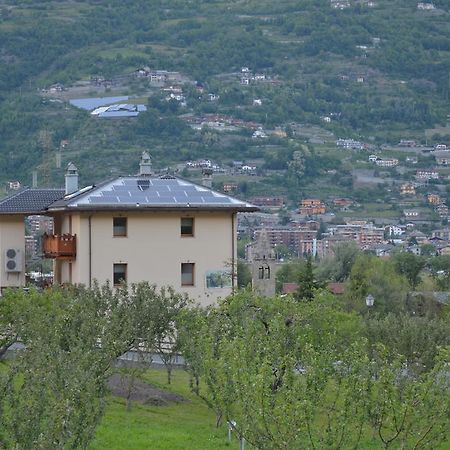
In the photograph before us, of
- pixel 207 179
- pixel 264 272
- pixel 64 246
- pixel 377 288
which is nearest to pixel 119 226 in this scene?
pixel 64 246

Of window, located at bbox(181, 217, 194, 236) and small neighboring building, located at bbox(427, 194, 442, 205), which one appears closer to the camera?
window, located at bbox(181, 217, 194, 236)

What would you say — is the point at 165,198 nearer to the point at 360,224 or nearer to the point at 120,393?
the point at 120,393

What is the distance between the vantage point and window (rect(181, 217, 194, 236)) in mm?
54438

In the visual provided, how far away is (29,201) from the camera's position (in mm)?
58562

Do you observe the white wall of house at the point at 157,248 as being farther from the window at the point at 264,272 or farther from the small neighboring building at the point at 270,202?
the small neighboring building at the point at 270,202

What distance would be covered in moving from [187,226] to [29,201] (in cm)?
694

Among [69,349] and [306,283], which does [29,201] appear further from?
[69,349]

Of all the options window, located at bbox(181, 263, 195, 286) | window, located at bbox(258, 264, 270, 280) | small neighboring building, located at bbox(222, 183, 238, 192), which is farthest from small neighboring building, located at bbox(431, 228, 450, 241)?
window, located at bbox(181, 263, 195, 286)

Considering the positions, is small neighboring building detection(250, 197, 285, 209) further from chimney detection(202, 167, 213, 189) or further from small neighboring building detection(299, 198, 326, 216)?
chimney detection(202, 167, 213, 189)

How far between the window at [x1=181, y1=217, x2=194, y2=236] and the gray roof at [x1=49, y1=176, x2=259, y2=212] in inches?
25.1

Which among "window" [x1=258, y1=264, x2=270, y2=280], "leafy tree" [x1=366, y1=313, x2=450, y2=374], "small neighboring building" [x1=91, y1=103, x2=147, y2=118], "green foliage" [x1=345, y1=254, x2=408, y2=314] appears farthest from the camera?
"small neighboring building" [x1=91, y1=103, x2=147, y2=118]

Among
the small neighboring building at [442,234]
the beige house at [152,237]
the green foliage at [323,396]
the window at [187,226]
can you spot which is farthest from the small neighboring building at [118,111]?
the green foliage at [323,396]

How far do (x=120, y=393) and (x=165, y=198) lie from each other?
15.0 m

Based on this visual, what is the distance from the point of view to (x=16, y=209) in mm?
58250
